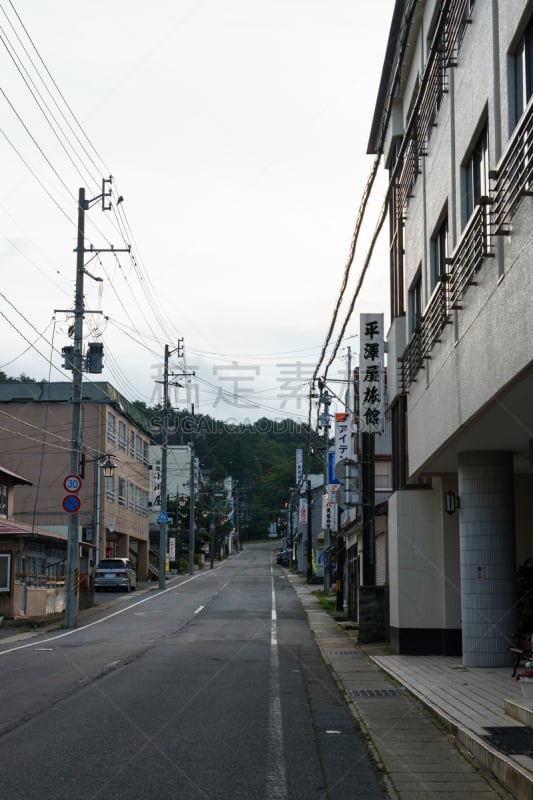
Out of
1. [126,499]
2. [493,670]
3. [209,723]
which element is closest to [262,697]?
[209,723]

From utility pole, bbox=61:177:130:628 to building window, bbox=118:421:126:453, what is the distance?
89.4 ft

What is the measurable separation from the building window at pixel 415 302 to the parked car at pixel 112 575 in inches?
1214

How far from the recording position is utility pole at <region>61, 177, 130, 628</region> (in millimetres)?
28938

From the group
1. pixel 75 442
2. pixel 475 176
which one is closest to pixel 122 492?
pixel 75 442

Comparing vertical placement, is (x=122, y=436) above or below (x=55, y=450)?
above

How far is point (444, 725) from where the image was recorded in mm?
10602

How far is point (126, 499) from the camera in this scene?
197ft

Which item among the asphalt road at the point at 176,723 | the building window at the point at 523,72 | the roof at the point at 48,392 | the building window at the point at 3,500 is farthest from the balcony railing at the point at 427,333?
the roof at the point at 48,392

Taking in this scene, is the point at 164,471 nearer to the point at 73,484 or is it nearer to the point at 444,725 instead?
the point at 73,484

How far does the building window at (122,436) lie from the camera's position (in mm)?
57812

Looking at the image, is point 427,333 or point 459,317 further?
point 427,333

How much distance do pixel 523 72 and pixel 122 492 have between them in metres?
49.8

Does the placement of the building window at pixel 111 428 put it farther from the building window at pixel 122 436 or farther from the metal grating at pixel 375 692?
the metal grating at pixel 375 692

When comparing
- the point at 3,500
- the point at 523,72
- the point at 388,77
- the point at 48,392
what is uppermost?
the point at 388,77
